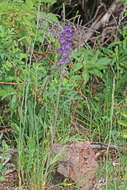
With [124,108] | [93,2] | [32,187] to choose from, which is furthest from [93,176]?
[93,2]

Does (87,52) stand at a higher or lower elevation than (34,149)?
higher

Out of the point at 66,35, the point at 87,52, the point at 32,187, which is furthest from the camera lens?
the point at 87,52

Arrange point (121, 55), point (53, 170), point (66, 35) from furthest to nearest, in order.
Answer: point (121, 55) → point (53, 170) → point (66, 35)

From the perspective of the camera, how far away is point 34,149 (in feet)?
6.50

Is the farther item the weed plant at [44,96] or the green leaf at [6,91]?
the green leaf at [6,91]

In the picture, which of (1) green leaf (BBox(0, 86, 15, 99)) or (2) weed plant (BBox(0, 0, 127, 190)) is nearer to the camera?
(2) weed plant (BBox(0, 0, 127, 190))

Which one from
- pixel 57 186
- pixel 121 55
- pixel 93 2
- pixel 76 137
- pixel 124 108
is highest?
pixel 93 2

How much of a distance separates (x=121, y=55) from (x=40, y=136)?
1203 millimetres

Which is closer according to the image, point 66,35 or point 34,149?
point 66,35

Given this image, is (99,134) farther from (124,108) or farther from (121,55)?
(121,55)

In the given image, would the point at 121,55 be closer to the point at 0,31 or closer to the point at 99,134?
the point at 99,134

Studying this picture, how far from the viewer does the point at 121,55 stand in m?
2.94

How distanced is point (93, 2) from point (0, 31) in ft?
5.59

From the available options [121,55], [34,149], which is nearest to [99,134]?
[34,149]
